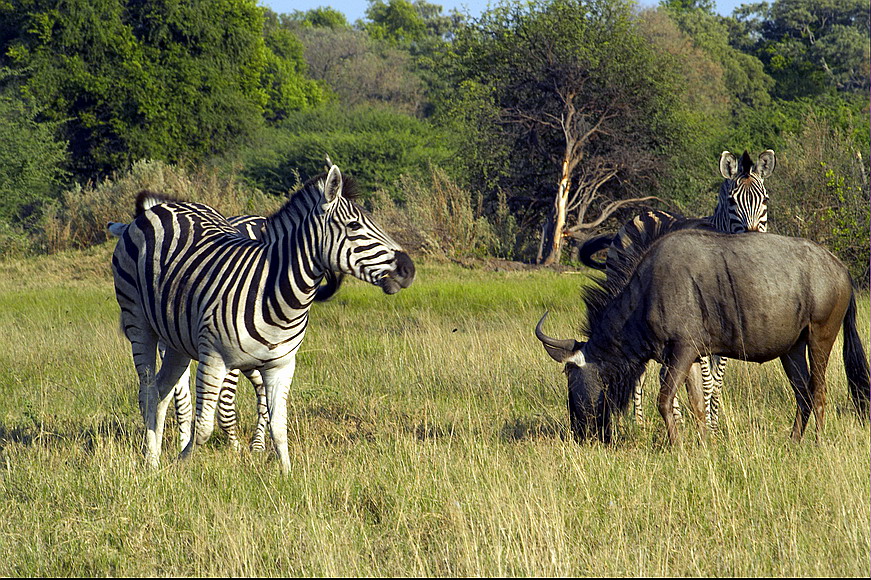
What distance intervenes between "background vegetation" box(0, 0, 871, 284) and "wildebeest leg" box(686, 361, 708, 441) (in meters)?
8.82

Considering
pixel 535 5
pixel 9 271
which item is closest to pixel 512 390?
pixel 9 271

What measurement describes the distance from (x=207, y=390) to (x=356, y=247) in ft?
4.34

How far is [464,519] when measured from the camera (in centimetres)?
461

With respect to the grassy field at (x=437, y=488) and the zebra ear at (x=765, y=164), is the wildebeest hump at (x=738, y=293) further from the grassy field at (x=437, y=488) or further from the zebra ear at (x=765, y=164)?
the zebra ear at (x=765, y=164)

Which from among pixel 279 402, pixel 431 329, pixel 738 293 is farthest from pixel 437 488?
pixel 431 329

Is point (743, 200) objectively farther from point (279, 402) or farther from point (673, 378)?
point (279, 402)

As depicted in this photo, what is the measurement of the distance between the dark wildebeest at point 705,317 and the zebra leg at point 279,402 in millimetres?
1827

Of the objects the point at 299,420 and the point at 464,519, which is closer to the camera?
the point at 464,519

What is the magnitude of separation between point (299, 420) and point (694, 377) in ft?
9.85

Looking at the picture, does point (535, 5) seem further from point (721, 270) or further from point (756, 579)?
point (756, 579)

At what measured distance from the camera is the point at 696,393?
6.50 meters

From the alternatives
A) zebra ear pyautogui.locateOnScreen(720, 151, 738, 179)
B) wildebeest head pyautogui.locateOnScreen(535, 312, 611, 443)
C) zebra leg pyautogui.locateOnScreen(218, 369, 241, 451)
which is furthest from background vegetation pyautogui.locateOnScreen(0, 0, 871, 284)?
zebra leg pyautogui.locateOnScreen(218, 369, 241, 451)

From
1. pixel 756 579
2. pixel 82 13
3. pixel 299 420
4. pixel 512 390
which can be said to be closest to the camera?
pixel 756 579

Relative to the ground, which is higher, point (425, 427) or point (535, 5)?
point (535, 5)
